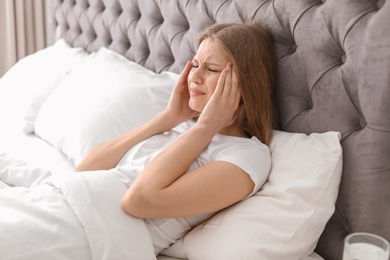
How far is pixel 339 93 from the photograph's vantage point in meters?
1.21

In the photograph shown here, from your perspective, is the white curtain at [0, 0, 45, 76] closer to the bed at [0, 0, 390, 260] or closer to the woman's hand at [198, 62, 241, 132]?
the bed at [0, 0, 390, 260]

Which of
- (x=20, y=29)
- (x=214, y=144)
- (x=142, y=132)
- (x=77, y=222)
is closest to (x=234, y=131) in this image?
(x=214, y=144)

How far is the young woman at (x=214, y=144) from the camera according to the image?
117 centimetres

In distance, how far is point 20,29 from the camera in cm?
324

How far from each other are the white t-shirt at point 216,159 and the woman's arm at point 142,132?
148mm

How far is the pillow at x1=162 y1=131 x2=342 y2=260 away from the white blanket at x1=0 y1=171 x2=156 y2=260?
16 centimetres

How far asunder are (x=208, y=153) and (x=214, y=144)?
0.04 meters

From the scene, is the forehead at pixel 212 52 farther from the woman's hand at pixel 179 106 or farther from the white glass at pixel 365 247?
the white glass at pixel 365 247

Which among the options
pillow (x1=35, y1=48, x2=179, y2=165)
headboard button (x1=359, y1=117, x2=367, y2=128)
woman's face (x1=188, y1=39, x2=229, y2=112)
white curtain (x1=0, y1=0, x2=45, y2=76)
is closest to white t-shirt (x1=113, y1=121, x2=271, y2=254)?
woman's face (x1=188, y1=39, x2=229, y2=112)

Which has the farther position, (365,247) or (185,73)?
(185,73)

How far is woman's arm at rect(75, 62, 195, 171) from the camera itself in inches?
59.8

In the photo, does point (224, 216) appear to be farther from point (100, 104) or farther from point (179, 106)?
point (100, 104)

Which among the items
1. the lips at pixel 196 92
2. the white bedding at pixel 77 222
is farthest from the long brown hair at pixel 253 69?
the white bedding at pixel 77 222

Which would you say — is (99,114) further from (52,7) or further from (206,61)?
(52,7)
